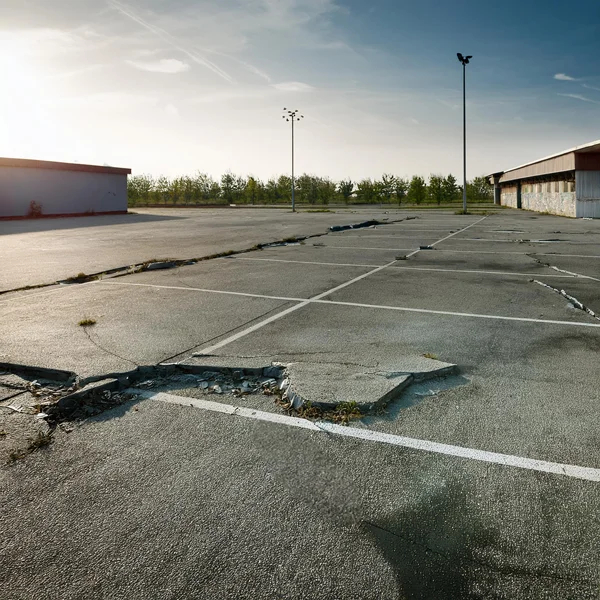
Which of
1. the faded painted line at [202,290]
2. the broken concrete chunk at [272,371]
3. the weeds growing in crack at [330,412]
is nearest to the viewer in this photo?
the weeds growing in crack at [330,412]

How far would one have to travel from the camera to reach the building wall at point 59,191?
41.4 metres

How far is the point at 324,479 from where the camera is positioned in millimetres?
3266

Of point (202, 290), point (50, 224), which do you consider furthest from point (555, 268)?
point (50, 224)

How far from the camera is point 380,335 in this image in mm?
6520

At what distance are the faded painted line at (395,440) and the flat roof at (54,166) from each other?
43.0m

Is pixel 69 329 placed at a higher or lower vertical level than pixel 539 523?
higher

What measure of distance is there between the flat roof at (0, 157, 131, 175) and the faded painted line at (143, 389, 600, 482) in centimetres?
4296

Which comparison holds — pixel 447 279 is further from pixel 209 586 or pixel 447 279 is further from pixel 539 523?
pixel 209 586

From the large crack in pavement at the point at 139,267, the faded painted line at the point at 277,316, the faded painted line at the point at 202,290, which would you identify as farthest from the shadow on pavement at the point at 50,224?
the faded painted line at the point at 277,316

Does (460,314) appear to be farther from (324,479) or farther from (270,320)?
(324,479)

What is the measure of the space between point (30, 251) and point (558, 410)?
16649 mm

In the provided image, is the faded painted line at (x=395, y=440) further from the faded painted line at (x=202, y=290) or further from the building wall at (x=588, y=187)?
the building wall at (x=588, y=187)

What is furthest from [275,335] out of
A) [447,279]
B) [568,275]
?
[568,275]

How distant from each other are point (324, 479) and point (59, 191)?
4721 cm
